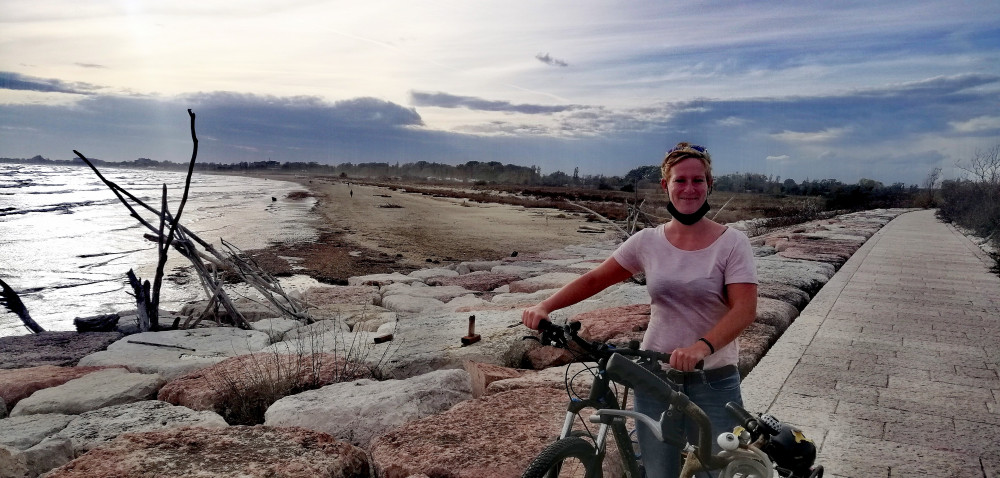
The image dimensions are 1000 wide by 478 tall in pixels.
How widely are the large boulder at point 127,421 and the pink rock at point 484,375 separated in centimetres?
130

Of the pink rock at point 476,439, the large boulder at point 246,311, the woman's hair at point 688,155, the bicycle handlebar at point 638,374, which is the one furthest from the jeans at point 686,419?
the large boulder at point 246,311

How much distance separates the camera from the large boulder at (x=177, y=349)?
5.12m

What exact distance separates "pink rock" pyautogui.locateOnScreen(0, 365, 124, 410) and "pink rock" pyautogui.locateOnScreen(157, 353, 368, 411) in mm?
810

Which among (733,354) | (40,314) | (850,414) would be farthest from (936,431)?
(40,314)

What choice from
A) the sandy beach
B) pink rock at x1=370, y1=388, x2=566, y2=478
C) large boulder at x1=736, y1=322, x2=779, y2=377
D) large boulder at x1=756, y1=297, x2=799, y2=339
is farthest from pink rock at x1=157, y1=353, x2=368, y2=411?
the sandy beach

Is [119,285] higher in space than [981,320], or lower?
lower

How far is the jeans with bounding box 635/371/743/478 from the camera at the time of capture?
→ 1843mm

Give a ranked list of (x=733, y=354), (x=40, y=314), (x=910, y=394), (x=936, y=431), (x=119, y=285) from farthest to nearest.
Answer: (x=119, y=285), (x=40, y=314), (x=910, y=394), (x=936, y=431), (x=733, y=354)

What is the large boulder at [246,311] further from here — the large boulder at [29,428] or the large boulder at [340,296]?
the large boulder at [29,428]

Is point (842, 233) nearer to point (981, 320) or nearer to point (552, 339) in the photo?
point (981, 320)

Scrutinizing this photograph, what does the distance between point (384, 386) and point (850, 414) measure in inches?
97.2

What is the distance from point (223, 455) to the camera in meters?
2.78

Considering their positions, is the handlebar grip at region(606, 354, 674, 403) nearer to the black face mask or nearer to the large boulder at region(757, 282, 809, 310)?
the black face mask

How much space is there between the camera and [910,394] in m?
4.13
